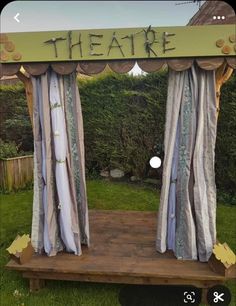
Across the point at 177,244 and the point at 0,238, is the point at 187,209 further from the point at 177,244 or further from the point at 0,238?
the point at 0,238

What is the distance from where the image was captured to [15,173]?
7.03m

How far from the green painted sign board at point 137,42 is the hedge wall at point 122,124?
3494mm

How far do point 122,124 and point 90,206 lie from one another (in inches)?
86.4

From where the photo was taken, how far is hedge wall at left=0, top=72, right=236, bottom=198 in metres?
6.41

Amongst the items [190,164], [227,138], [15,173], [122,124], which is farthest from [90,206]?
[190,164]

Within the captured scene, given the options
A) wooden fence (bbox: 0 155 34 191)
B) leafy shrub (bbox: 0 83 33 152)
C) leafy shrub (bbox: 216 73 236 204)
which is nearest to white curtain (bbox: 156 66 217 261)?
leafy shrub (bbox: 216 73 236 204)

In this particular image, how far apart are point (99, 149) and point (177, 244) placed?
4612mm

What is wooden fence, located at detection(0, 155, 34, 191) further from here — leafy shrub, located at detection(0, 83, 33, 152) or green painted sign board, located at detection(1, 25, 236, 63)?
→ green painted sign board, located at detection(1, 25, 236, 63)

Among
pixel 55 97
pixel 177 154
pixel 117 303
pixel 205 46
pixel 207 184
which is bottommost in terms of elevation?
pixel 117 303

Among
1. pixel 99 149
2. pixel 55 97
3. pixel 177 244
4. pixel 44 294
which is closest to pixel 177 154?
pixel 177 244

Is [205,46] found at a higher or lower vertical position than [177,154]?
higher

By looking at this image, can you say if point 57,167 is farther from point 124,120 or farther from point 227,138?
point 124,120

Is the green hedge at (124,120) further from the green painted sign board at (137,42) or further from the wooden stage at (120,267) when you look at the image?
the green painted sign board at (137,42)

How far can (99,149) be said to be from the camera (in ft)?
25.1
